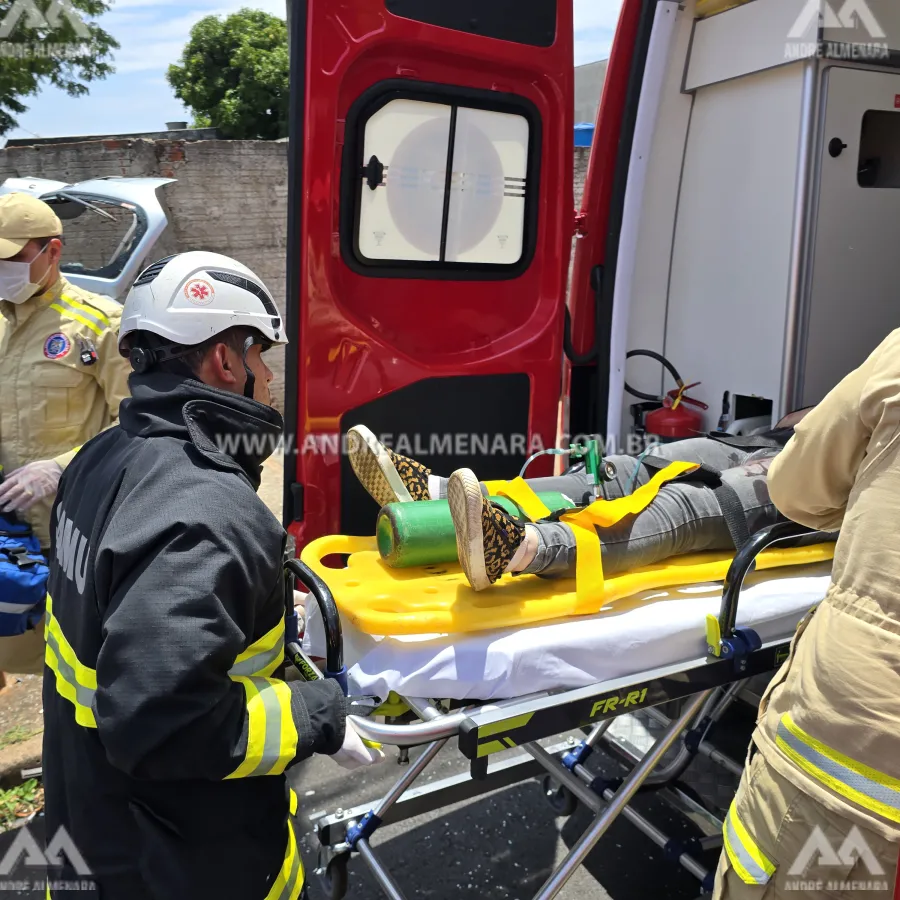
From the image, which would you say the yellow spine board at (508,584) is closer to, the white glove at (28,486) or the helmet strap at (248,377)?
the helmet strap at (248,377)

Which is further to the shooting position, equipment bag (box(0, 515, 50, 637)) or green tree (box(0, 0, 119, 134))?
green tree (box(0, 0, 119, 134))

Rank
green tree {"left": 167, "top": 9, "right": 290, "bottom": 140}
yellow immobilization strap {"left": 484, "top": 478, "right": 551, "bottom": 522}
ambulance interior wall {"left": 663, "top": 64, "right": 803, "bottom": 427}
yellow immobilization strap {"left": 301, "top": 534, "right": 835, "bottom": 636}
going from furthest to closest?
green tree {"left": 167, "top": 9, "right": 290, "bottom": 140}, ambulance interior wall {"left": 663, "top": 64, "right": 803, "bottom": 427}, yellow immobilization strap {"left": 484, "top": 478, "right": 551, "bottom": 522}, yellow immobilization strap {"left": 301, "top": 534, "right": 835, "bottom": 636}

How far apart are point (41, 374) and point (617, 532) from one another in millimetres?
1884

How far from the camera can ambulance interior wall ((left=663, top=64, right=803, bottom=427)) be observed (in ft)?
10.2

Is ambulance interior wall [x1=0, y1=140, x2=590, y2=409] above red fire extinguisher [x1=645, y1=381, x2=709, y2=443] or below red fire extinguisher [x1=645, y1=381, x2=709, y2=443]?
above

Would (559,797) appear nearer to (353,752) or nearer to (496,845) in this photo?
(496,845)

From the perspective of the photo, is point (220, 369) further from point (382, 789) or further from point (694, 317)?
point (694, 317)

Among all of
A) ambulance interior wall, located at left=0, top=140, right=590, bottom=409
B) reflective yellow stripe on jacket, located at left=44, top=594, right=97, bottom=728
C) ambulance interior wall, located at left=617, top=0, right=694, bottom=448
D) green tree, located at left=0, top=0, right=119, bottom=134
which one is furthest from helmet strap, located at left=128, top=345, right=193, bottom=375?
green tree, located at left=0, top=0, right=119, bottom=134

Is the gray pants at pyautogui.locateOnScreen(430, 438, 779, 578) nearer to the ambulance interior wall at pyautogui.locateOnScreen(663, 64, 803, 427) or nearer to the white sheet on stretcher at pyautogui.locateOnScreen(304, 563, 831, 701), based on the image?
the white sheet on stretcher at pyautogui.locateOnScreen(304, 563, 831, 701)

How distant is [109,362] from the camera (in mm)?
2678

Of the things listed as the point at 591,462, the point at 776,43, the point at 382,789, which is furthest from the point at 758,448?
the point at 382,789

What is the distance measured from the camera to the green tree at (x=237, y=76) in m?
19.7

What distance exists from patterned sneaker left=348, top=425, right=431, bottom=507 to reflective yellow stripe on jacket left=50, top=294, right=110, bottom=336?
1.03 m

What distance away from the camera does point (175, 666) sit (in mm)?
1113
